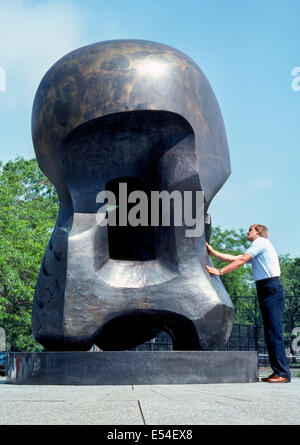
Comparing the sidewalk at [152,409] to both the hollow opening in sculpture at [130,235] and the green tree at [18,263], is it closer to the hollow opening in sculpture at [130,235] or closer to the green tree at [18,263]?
the hollow opening in sculpture at [130,235]

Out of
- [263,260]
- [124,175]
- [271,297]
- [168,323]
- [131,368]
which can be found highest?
[124,175]

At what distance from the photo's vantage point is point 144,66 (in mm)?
6223

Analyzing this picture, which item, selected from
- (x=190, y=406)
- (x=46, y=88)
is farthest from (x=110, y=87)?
(x=190, y=406)

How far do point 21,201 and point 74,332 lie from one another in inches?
897

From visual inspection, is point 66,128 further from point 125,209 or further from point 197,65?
point 197,65

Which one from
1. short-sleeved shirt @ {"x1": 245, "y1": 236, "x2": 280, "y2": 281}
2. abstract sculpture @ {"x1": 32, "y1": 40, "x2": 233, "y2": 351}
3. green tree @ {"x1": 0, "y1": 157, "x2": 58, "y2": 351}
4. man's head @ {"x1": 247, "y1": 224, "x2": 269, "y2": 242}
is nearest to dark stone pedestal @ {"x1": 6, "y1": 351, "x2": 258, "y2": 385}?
abstract sculpture @ {"x1": 32, "y1": 40, "x2": 233, "y2": 351}

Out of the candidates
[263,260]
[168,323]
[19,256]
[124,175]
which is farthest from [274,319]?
[19,256]

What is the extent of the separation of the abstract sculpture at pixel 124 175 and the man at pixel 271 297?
0.63 m

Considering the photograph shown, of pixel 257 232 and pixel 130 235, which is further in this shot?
pixel 130 235

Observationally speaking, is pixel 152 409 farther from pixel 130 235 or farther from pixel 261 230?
pixel 130 235

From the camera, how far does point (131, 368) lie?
5.46 m

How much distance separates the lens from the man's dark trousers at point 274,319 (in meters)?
5.58

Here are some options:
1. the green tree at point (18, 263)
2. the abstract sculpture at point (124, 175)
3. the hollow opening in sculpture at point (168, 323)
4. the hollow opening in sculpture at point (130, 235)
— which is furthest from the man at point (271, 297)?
the green tree at point (18, 263)

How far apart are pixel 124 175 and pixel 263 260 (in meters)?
1.86
